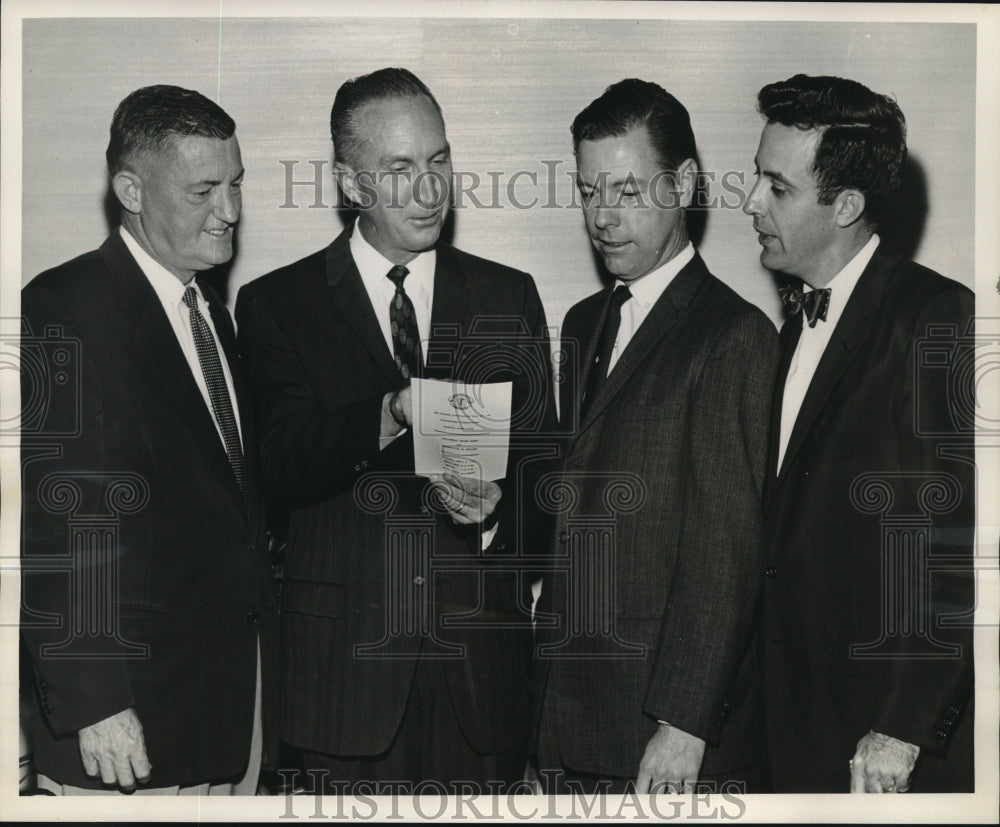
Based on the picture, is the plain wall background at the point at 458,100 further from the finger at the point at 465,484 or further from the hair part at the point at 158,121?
the finger at the point at 465,484

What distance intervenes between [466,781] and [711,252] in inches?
68.8

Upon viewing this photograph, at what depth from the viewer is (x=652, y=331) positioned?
3.15 m

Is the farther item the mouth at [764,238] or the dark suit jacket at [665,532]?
the mouth at [764,238]

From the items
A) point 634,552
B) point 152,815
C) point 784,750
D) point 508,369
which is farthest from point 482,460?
point 152,815

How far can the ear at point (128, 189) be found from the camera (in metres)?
3.21

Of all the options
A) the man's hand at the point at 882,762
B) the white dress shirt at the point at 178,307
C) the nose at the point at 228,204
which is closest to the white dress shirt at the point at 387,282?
the nose at the point at 228,204

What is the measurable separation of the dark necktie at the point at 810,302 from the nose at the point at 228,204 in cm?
164

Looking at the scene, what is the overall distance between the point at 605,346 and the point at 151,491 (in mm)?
1396

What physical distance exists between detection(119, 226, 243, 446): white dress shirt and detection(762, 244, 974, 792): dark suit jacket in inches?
64.4

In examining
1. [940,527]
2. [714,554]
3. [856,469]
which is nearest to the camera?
[714,554]

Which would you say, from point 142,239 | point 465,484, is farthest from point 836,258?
point 142,239

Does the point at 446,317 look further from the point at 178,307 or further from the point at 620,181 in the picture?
the point at 178,307

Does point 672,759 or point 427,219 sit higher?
point 427,219

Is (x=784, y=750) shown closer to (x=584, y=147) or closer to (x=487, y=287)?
(x=487, y=287)
